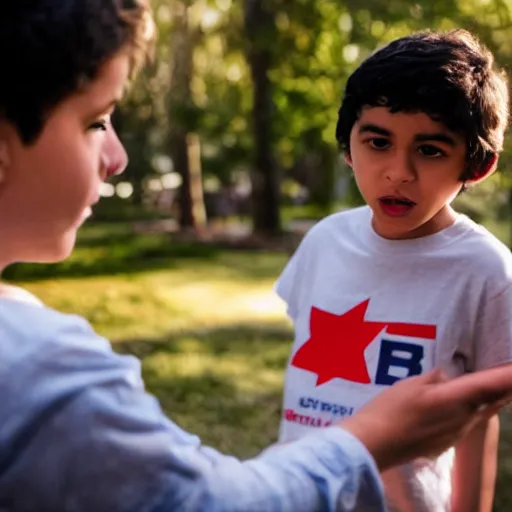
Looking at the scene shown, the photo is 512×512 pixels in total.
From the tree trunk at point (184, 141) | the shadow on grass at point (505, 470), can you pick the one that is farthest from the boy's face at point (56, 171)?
the tree trunk at point (184, 141)

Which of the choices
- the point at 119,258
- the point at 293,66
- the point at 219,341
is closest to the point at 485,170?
the point at 219,341

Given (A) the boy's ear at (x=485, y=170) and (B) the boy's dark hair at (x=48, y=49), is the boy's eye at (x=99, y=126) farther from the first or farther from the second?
(A) the boy's ear at (x=485, y=170)

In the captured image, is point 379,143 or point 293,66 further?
point 293,66

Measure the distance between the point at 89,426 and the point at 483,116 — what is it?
102 cm

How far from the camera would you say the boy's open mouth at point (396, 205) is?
1448 mm

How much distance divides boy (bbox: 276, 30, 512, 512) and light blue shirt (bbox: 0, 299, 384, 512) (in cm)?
68

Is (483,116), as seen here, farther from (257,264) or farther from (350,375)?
(257,264)

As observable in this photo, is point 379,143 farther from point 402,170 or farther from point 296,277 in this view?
point 296,277

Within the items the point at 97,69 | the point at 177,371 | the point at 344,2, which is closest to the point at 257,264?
the point at 177,371

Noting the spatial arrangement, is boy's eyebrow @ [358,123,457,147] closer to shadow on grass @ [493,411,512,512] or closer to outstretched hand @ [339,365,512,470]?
outstretched hand @ [339,365,512,470]

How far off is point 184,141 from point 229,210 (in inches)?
167

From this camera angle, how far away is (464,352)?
143 centimetres

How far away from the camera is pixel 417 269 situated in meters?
1.49

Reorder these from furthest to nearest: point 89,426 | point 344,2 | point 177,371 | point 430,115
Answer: point 177,371, point 344,2, point 430,115, point 89,426
